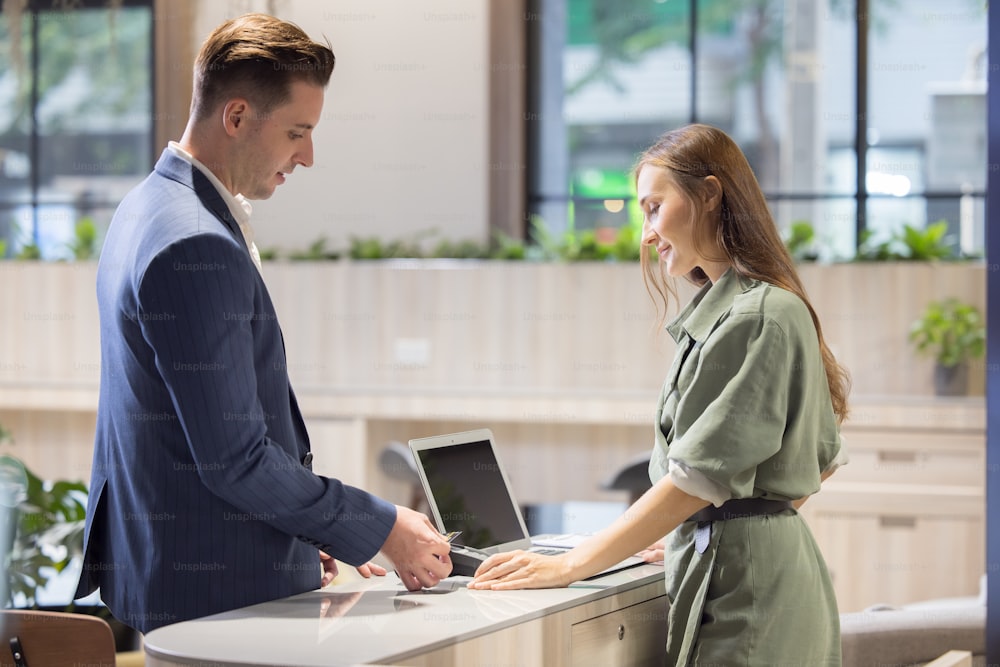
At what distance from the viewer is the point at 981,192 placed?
600 centimetres

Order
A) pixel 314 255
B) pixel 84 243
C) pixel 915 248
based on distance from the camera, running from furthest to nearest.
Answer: pixel 84 243 < pixel 314 255 < pixel 915 248

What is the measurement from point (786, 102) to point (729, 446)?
5.02m

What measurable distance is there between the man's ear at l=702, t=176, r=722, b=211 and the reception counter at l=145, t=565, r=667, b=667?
2.01 feet

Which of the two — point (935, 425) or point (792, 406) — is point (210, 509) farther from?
point (935, 425)

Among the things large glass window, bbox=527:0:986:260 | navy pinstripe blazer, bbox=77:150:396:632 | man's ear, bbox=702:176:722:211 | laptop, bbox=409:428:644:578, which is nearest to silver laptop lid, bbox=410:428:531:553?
laptop, bbox=409:428:644:578

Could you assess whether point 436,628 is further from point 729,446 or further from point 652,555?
point 652,555

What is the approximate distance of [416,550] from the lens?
5.64 feet

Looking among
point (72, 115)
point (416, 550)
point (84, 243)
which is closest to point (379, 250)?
point (84, 243)

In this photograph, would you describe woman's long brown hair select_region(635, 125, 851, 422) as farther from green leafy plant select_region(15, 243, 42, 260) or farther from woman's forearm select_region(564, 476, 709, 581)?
green leafy plant select_region(15, 243, 42, 260)

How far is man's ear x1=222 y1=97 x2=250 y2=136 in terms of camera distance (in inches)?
67.8

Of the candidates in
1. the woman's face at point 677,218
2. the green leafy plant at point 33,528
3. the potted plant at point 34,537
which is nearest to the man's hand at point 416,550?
the woman's face at point 677,218

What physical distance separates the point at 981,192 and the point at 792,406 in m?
4.81

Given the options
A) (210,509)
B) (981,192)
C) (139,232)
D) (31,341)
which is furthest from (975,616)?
(31,341)

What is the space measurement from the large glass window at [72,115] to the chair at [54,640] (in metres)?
4.93
